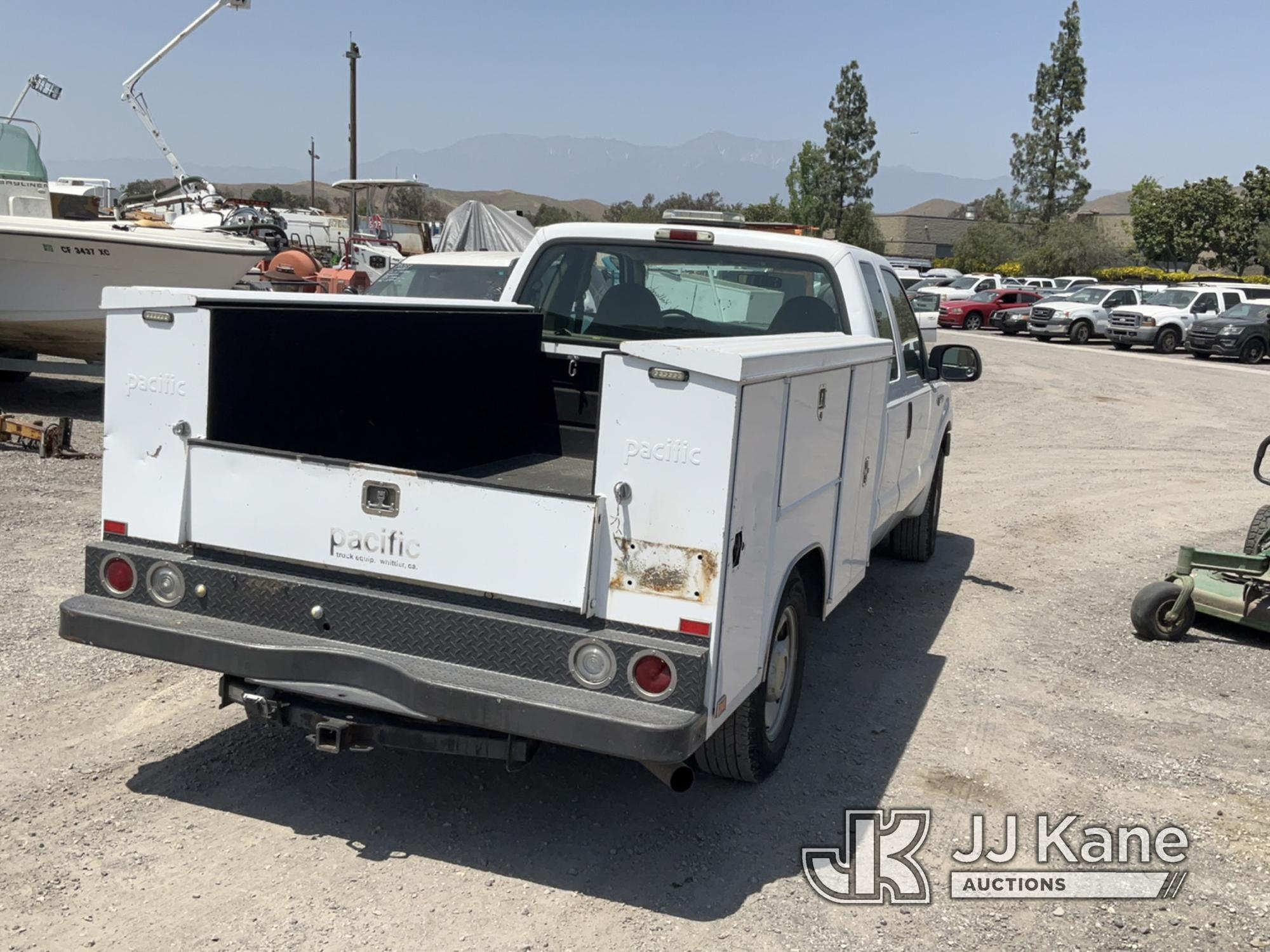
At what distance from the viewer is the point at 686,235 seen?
582 cm

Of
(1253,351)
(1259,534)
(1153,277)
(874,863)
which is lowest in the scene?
(874,863)

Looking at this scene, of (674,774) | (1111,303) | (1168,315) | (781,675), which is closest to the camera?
(674,774)

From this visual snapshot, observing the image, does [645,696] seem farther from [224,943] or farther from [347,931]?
[224,943]

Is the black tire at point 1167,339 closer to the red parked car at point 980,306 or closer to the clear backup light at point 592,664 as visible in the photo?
the red parked car at point 980,306

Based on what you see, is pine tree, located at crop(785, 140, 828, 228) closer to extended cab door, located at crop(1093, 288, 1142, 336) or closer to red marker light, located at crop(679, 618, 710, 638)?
extended cab door, located at crop(1093, 288, 1142, 336)

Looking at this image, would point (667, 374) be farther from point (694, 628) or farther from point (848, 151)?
point (848, 151)

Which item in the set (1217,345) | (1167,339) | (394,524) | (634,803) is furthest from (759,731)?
(1167,339)

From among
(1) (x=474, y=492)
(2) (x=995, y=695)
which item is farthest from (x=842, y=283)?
(1) (x=474, y=492)

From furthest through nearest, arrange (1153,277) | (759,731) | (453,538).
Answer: (1153,277), (759,731), (453,538)

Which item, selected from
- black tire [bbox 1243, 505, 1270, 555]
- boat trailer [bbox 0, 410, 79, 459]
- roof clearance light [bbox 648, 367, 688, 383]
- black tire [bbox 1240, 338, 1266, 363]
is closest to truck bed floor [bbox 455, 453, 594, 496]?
roof clearance light [bbox 648, 367, 688, 383]

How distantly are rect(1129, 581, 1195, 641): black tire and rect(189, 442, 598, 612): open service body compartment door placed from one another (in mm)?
4465

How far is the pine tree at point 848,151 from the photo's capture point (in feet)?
241

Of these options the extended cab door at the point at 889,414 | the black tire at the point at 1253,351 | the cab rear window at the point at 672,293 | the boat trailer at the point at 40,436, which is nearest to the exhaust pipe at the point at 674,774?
the extended cab door at the point at 889,414

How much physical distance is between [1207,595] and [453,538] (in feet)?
16.2
